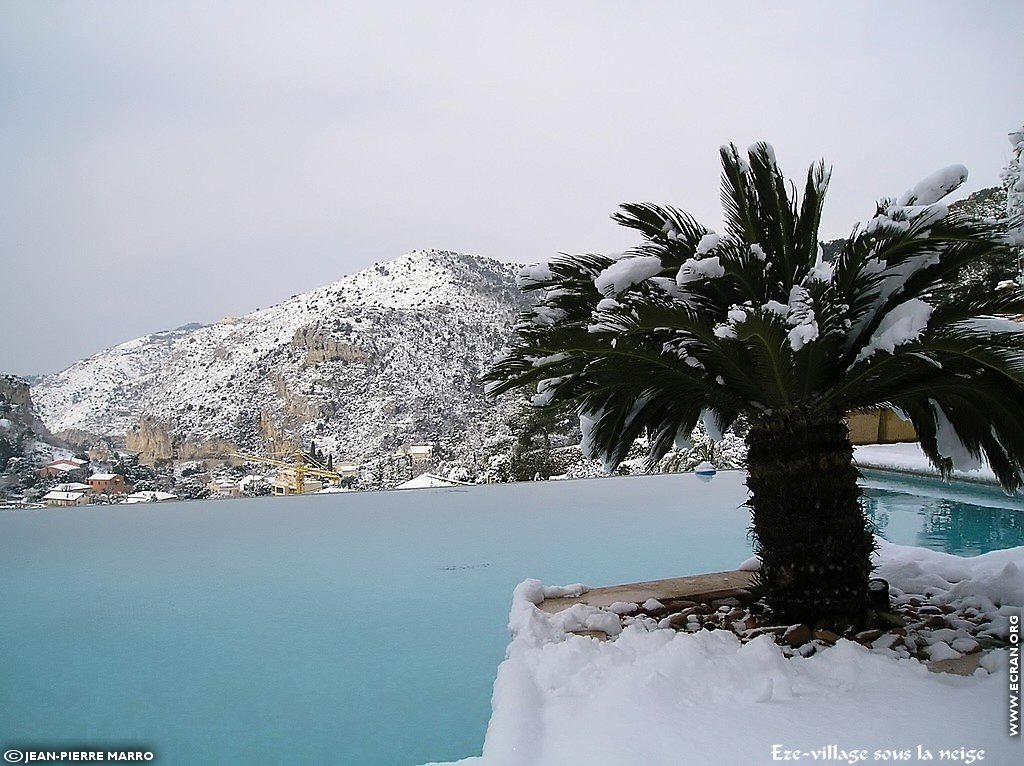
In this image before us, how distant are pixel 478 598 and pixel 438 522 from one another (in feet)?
14.7

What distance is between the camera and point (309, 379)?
1820 cm

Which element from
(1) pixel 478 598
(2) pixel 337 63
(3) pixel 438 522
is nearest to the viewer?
(1) pixel 478 598

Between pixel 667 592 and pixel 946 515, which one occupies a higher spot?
pixel 667 592

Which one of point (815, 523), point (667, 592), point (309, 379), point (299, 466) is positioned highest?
point (309, 379)

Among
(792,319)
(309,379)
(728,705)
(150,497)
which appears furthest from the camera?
(309,379)

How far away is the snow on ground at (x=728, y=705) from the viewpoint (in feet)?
6.80

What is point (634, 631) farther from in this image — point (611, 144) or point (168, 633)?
point (611, 144)

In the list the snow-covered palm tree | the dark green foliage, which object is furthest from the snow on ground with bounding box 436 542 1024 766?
the dark green foliage

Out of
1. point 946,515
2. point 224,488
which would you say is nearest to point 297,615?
point 946,515

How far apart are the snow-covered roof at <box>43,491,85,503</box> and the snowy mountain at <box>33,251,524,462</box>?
1984 millimetres

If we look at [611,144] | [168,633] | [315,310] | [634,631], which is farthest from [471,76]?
[634,631]

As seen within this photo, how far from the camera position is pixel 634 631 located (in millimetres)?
3219

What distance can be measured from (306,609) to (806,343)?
4106 millimetres

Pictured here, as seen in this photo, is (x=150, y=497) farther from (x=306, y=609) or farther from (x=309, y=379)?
(x=306, y=609)
